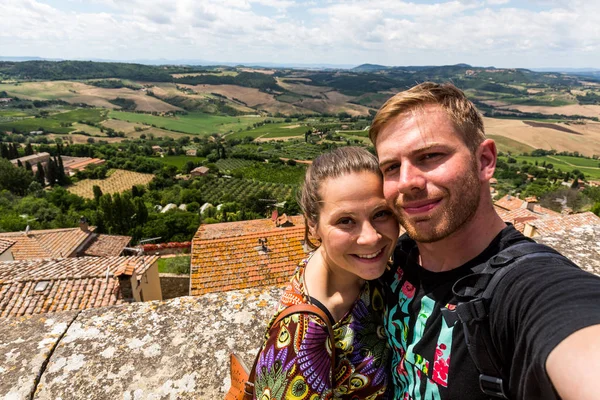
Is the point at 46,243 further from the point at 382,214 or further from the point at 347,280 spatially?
the point at 382,214

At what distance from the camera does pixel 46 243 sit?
2302cm

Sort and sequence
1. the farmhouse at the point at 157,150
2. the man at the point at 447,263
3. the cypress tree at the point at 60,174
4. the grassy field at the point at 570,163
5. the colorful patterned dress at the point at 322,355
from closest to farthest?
the man at the point at 447,263 → the colorful patterned dress at the point at 322,355 → the cypress tree at the point at 60,174 → the grassy field at the point at 570,163 → the farmhouse at the point at 157,150

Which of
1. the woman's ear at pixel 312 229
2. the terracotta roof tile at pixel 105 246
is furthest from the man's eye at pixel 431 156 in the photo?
the terracotta roof tile at pixel 105 246

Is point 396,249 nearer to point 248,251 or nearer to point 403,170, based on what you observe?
point 403,170

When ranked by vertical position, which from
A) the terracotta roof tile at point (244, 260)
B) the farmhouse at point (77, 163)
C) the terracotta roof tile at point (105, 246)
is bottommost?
the farmhouse at point (77, 163)

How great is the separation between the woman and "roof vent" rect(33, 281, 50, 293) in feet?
37.9

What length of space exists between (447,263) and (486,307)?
381 mm

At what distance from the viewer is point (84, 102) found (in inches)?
6845

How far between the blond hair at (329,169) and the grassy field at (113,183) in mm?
77704

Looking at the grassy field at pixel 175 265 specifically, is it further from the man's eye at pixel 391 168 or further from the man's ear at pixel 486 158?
the man's ear at pixel 486 158

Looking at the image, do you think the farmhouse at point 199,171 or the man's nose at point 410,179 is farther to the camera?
the farmhouse at point 199,171

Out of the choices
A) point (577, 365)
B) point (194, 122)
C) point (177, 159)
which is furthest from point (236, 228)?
point (194, 122)

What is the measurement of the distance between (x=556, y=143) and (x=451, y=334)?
131 m

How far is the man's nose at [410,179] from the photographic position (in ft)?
5.45
